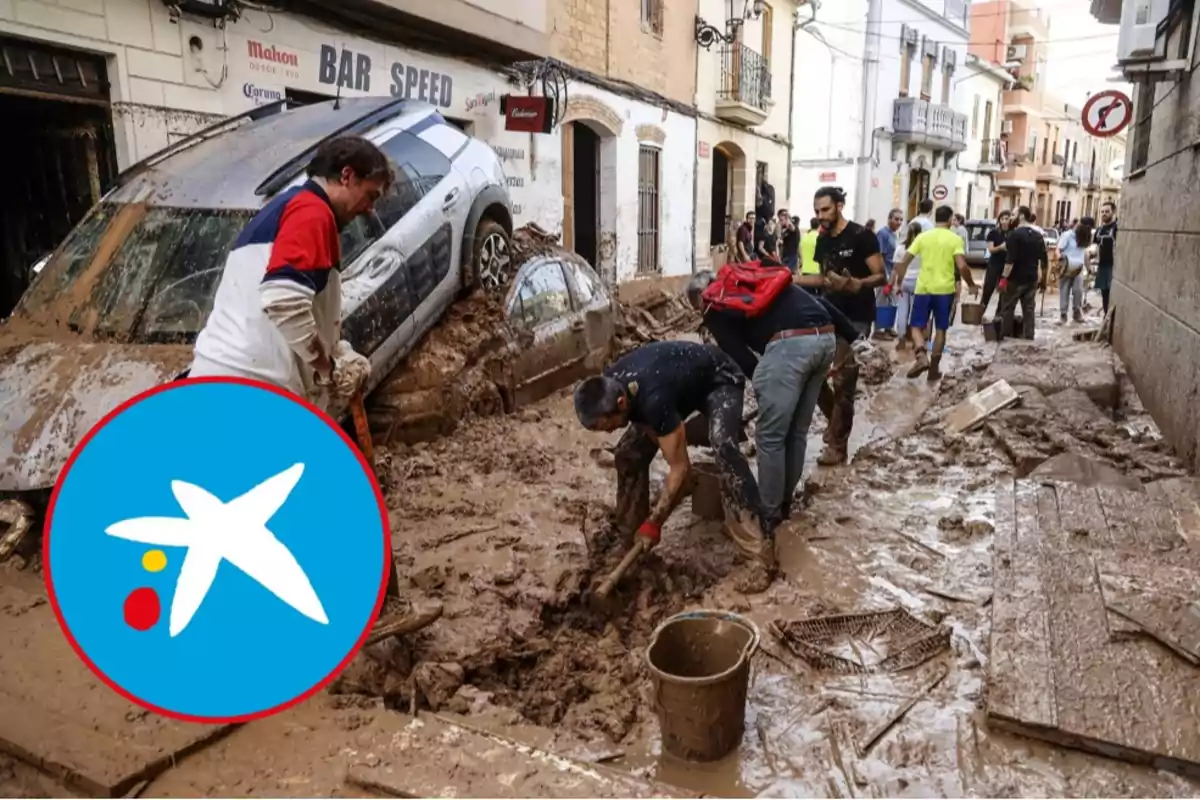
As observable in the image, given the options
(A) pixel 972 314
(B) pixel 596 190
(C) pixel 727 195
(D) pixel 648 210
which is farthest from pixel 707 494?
(C) pixel 727 195

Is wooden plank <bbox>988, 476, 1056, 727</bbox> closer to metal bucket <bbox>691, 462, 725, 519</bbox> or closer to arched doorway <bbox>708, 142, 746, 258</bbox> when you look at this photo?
metal bucket <bbox>691, 462, 725, 519</bbox>

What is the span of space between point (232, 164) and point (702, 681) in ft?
14.8

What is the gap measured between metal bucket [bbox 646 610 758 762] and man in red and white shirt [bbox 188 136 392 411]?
1584 millimetres

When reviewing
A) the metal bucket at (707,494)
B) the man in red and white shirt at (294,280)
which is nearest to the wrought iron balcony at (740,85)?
the metal bucket at (707,494)

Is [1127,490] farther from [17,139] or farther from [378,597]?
[17,139]

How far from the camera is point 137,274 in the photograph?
4.78 m

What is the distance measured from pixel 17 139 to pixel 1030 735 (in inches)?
314

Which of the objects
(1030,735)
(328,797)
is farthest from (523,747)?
(1030,735)

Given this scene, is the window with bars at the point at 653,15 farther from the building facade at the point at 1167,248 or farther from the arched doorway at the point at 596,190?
the building facade at the point at 1167,248

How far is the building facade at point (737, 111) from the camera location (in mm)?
17000

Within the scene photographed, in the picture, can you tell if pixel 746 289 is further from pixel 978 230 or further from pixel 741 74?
pixel 978 230

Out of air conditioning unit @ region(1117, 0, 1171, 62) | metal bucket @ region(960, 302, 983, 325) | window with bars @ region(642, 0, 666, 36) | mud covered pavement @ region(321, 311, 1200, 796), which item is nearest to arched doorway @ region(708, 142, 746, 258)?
window with bars @ region(642, 0, 666, 36)

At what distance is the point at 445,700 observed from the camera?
9.94ft

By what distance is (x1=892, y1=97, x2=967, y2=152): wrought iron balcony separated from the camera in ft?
92.6
